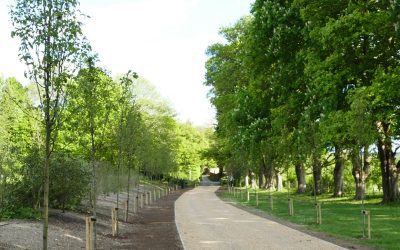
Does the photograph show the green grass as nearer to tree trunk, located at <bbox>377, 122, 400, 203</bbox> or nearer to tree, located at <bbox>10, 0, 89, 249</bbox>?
tree trunk, located at <bbox>377, 122, 400, 203</bbox>

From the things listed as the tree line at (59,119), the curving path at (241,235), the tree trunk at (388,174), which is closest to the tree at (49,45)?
the tree line at (59,119)

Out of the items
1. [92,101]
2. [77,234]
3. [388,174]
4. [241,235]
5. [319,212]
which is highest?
[92,101]

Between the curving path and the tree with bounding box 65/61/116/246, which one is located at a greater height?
the tree with bounding box 65/61/116/246

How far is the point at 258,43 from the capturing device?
2700 centimetres

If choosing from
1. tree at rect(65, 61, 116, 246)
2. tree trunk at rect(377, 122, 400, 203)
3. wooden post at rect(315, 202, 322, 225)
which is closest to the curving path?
wooden post at rect(315, 202, 322, 225)

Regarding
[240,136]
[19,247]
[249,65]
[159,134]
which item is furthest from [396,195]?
[159,134]

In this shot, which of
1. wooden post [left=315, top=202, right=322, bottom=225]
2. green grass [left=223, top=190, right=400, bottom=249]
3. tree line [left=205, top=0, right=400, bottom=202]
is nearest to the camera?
green grass [left=223, top=190, right=400, bottom=249]

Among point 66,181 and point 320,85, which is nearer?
point 66,181

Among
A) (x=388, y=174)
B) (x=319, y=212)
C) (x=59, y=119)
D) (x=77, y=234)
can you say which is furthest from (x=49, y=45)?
(x=388, y=174)

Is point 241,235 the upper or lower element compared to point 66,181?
lower

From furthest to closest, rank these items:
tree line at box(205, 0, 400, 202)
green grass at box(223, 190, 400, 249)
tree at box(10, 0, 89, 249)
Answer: tree line at box(205, 0, 400, 202) < green grass at box(223, 190, 400, 249) < tree at box(10, 0, 89, 249)

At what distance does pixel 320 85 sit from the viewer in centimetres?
2150

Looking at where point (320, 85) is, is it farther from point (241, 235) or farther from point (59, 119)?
point (59, 119)

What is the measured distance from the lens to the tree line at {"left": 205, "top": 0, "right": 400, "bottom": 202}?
19984mm
